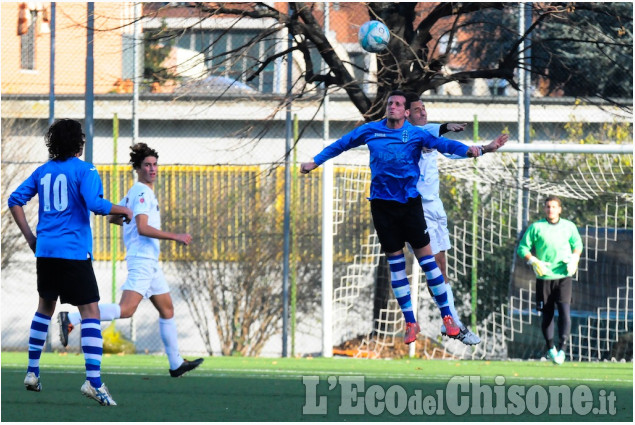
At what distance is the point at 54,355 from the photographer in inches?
541

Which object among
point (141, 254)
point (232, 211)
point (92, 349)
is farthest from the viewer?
point (232, 211)

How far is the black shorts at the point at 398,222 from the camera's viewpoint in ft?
26.6

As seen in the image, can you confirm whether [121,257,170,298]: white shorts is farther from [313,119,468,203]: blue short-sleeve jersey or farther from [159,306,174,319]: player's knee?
[313,119,468,203]: blue short-sleeve jersey

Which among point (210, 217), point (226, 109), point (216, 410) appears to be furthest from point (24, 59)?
point (216, 410)

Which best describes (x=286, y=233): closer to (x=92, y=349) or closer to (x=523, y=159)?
(x=523, y=159)

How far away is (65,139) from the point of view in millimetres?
7598

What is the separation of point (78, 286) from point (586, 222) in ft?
29.8

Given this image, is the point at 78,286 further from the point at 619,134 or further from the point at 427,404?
the point at 619,134

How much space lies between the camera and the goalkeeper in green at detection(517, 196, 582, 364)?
41.4 feet

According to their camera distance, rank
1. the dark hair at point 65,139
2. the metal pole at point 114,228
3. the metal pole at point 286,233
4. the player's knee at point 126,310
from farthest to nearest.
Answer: the metal pole at point 114,228 < the metal pole at point 286,233 < the player's knee at point 126,310 < the dark hair at point 65,139

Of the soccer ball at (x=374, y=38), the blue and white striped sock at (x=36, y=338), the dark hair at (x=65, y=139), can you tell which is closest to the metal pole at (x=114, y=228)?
the soccer ball at (x=374, y=38)

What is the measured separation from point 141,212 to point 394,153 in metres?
2.20

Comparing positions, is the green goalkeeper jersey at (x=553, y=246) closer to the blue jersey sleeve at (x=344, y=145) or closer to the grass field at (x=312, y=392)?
the grass field at (x=312, y=392)

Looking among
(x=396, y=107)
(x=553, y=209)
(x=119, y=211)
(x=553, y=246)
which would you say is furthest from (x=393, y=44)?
(x=119, y=211)
